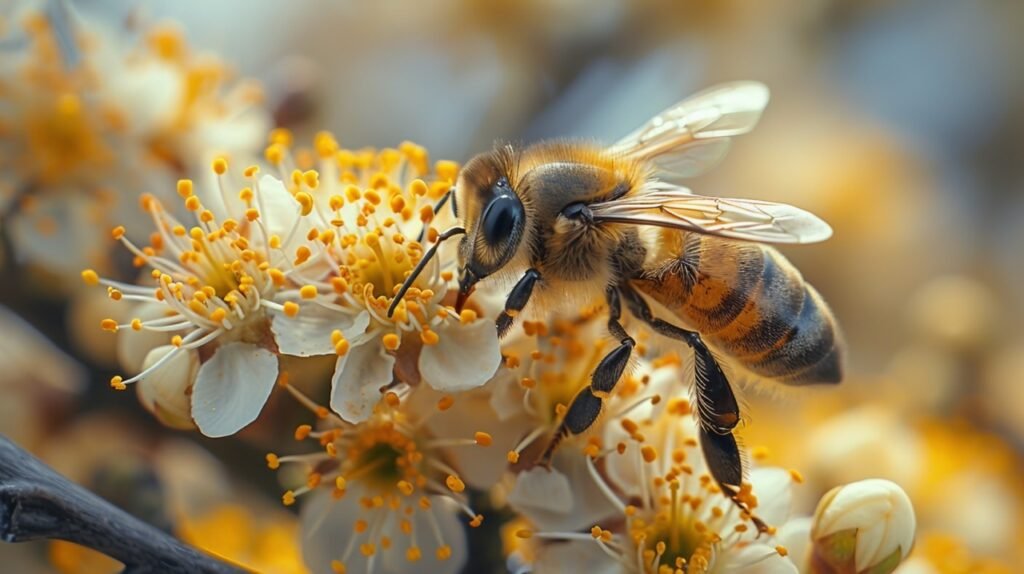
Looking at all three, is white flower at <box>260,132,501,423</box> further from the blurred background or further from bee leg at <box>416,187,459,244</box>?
the blurred background

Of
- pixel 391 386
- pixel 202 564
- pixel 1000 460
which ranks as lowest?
pixel 1000 460

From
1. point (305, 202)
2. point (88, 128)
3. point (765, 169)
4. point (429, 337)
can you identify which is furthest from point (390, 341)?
point (765, 169)

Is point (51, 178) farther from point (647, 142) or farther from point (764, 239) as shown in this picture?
point (764, 239)

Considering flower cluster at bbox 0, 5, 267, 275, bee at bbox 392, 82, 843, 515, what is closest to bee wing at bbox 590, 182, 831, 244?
bee at bbox 392, 82, 843, 515

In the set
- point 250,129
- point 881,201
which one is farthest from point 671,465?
point 881,201

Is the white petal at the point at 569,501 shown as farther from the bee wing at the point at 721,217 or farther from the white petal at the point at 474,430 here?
the bee wing at the point at 721,217

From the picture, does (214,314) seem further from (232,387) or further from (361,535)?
(361,535)
